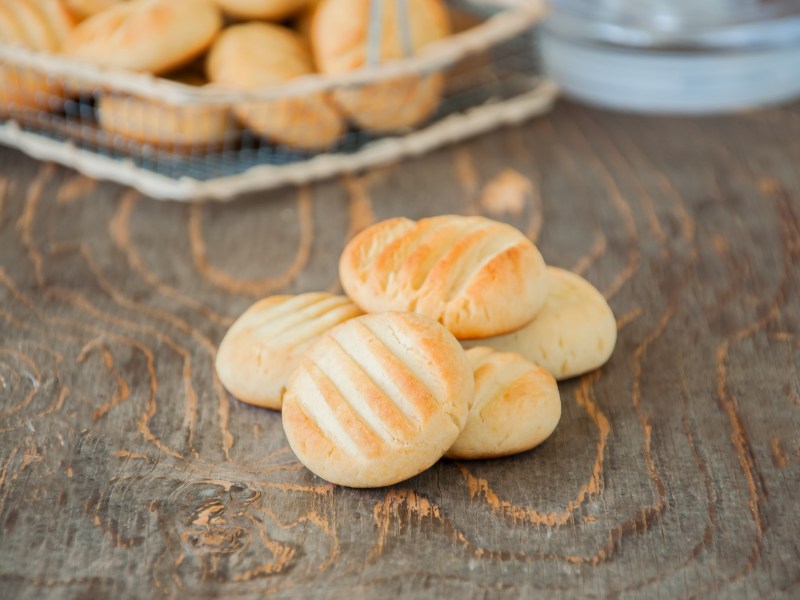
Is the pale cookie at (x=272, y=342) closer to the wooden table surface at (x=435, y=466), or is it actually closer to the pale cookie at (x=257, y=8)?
the wooden table surface at (x=435, y=466)

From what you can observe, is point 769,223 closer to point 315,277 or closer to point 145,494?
point 315,277

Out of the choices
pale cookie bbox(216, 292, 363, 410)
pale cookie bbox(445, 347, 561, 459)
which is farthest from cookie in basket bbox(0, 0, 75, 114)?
pale cookie bbox(445, 347, 561, 459)

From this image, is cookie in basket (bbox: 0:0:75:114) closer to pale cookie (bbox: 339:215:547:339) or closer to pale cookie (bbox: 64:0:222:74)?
pale cookie (bbox: 64:0:222:74)

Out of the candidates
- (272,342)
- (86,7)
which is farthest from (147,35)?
(272,342)

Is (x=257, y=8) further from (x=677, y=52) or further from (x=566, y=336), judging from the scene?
(x=566, y=336)

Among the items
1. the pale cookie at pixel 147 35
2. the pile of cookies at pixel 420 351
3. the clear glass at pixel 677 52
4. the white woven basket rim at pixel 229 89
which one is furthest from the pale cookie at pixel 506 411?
the clear glass at pixel 677 52

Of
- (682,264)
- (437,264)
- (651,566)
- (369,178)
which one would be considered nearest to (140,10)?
(369,178)
